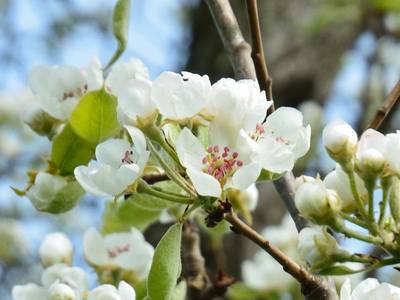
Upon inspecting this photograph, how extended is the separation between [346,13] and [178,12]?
2274 mm

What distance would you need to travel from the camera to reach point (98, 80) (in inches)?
43.8

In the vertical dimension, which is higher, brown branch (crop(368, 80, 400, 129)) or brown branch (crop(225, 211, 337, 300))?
brown branch (crop(368, 80, 400, 129))

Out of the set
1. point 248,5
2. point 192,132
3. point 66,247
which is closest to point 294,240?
A: point 66,247

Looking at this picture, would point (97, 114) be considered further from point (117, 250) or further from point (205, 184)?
point (117, 250)

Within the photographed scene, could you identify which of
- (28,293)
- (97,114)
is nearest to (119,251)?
(28,293)

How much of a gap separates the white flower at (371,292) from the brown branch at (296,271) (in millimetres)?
54

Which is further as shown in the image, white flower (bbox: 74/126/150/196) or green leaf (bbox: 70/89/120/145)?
green leaf (bbox: 70/89/120/145)

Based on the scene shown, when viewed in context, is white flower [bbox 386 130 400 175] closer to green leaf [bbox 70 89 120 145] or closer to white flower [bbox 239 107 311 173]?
white flower [bbox 239 107 311 173]

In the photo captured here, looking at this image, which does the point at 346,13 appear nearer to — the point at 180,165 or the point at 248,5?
the point at 248,5

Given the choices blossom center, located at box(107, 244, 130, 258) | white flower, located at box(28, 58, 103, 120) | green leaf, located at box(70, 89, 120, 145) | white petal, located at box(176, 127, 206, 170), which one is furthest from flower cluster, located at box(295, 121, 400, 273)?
blossom center, located at box(107, 244, 130, 258)

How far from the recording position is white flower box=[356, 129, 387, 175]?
2.81 feet

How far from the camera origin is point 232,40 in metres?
1.17

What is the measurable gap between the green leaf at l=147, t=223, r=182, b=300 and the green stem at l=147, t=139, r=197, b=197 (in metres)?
0.05

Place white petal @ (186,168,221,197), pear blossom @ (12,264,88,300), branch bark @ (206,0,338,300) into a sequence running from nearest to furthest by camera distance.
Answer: white petal @ (186,168,221,197), branch bark @ (206,0,338,300), pear blossom @ (12,264,88,300)
